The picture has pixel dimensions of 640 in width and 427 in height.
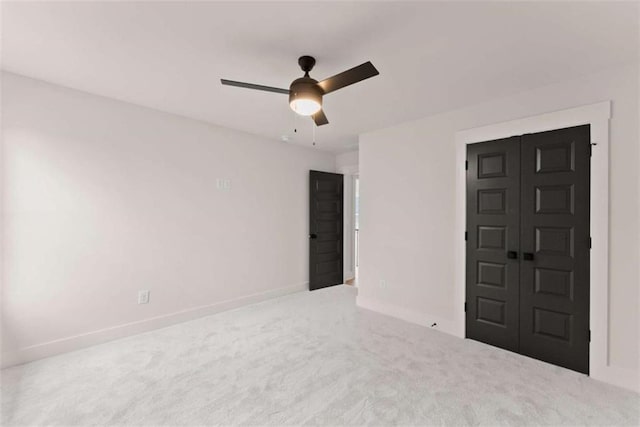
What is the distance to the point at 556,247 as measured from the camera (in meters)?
2.60

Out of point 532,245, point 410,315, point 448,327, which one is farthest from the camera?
point 410,315

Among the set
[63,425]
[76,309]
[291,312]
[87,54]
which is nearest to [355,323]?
[291,312]

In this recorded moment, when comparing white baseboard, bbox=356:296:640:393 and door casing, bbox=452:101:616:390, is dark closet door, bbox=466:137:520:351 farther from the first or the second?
door casing, bbox=452:101:616:390

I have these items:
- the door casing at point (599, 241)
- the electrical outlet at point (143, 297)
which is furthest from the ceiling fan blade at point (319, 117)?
the electrical outlet at point (143, 297)

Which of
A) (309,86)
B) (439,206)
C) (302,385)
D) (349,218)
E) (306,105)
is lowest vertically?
(302,385)

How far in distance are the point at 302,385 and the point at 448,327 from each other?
1.93 meters

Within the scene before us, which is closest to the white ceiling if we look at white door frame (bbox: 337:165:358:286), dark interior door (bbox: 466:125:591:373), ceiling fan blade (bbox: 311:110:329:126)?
ceiling fan blade (bbox: 311:110:329:126)

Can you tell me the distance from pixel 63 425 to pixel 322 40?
3.03 metres

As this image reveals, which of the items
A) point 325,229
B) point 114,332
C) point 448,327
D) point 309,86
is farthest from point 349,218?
point 114,332

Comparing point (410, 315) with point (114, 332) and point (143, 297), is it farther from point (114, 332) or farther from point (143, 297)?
point (114, 332)

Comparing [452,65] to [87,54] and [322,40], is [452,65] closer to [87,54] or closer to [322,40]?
[322,40]

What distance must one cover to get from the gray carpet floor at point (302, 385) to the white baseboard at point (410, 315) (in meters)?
0.13

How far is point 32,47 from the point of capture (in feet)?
6.93

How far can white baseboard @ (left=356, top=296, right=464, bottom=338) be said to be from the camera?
3327mm
